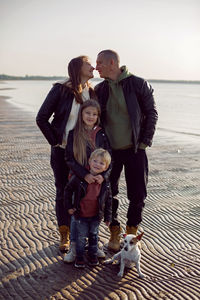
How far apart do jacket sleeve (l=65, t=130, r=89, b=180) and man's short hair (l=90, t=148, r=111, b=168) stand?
0.18 m

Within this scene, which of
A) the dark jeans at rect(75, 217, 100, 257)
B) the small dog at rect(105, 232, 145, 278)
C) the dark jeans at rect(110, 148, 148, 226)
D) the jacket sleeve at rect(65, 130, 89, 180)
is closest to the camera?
the small dog at rect(105, 232, 145, 278)

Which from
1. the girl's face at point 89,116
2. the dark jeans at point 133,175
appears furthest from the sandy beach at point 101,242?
the girl's face at point 89,116

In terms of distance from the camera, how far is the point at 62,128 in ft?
14.4

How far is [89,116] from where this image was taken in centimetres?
419

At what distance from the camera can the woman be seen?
429 centimetres

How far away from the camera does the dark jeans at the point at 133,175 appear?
4504 mm

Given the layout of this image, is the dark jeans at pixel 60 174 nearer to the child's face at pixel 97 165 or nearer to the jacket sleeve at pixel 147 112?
the child's face at pixel 97 165

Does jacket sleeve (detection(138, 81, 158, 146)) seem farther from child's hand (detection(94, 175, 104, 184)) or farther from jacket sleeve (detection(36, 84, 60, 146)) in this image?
jacket sleeve (detection(36, 84, 60, 146))

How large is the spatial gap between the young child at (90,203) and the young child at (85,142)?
0.07 meters

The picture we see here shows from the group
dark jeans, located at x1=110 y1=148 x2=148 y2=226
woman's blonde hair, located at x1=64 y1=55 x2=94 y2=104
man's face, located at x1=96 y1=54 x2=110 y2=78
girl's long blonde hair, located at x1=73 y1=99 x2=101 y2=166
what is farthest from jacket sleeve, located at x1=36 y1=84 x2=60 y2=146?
dark jeans, located at x1=110 y1=148 x2=148 y2=226

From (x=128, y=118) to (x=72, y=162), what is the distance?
0.87 meters

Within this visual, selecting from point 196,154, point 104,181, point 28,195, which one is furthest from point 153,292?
point 196,154

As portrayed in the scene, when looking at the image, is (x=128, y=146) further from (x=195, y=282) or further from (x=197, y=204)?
(x=197, y=204)

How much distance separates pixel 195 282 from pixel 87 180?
160 cm
